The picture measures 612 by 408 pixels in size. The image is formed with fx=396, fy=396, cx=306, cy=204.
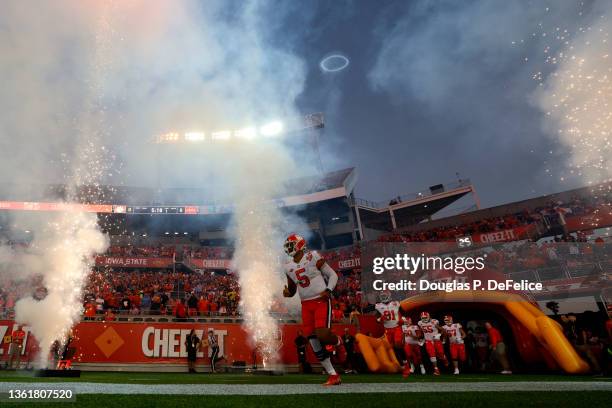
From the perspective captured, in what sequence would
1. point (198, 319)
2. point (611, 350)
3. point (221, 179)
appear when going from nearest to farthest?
1. point (611, 350)
2. point (198, 319)
3. point (221, 179)

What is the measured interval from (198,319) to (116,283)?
1632 cm

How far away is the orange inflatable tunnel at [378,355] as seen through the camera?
520 inches

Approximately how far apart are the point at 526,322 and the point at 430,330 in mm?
2909

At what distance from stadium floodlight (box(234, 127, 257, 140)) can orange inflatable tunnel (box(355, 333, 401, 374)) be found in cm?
3377

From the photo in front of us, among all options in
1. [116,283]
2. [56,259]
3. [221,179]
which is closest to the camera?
[56,259]

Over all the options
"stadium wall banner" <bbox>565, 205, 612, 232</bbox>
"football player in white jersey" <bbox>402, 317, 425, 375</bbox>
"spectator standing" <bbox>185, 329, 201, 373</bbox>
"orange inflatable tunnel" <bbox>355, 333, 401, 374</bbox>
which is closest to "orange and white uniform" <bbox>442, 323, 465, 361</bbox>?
"football player in white jersey" <bbox>402, 317, 425, 375</bbox>

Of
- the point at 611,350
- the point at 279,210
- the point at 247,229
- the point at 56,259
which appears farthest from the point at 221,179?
the point at 611,350

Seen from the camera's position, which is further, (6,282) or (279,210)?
(279,210)

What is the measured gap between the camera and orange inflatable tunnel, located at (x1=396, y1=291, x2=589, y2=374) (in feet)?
36.0

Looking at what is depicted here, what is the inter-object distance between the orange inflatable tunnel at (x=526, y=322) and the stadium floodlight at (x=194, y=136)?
35570mm

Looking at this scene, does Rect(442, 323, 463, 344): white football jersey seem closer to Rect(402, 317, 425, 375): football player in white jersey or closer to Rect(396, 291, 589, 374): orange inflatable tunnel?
Rect(402, 317, 425, 375): football player in white jersey

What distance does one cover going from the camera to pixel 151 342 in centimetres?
1541

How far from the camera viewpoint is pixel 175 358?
1533 centimetres

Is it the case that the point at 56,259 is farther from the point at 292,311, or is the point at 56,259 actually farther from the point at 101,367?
the point at 292,311
